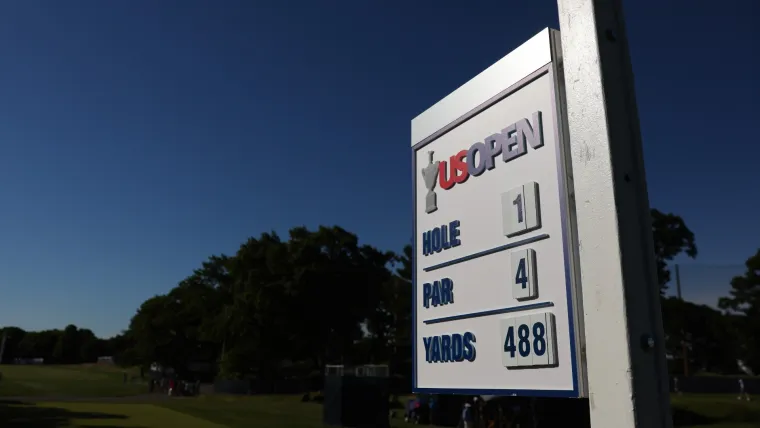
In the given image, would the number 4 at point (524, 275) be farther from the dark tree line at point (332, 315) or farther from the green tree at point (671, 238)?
the dark tree line at point (332, 315)

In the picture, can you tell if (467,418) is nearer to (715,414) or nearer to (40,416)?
(715,414)

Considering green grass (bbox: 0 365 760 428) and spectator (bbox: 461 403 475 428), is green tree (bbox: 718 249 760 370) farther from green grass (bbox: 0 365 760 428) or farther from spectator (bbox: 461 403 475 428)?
spectator (bbox: 461 403 475 428)

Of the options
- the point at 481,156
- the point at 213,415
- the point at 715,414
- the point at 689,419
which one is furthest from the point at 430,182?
the point at 715,414

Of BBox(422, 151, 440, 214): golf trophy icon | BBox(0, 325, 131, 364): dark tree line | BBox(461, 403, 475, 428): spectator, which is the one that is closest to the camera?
BBox(422, 151, 440, 214): golf trophy icon

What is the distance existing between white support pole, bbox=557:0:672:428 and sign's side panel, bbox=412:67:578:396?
0.68 ft

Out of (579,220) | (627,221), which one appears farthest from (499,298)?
(627,221)

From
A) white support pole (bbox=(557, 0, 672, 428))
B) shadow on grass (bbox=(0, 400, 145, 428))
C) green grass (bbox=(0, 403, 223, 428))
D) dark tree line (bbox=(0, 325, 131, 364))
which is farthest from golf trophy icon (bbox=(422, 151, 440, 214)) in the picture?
dark tree line (bbox=(0, 325, 131, 364))

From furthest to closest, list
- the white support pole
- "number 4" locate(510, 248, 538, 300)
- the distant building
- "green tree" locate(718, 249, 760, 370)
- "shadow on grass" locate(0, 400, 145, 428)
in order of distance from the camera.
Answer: the distant building → "green tree" locate(718, 249, 760, 370) → "shadow on grass" locate(0, 400, 145, 428) → "number 4" locate(510, 248, 538, 300) → the white support pole

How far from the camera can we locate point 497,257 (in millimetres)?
2734

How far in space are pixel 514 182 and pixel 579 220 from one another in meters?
0.59

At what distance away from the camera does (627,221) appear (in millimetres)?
1942

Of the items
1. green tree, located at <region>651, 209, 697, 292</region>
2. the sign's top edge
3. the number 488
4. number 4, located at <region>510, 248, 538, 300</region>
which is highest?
green tree, located at <region>651, 209, 697, 292</region>

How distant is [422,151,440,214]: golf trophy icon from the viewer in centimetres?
339

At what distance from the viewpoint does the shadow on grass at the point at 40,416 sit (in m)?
21.5
